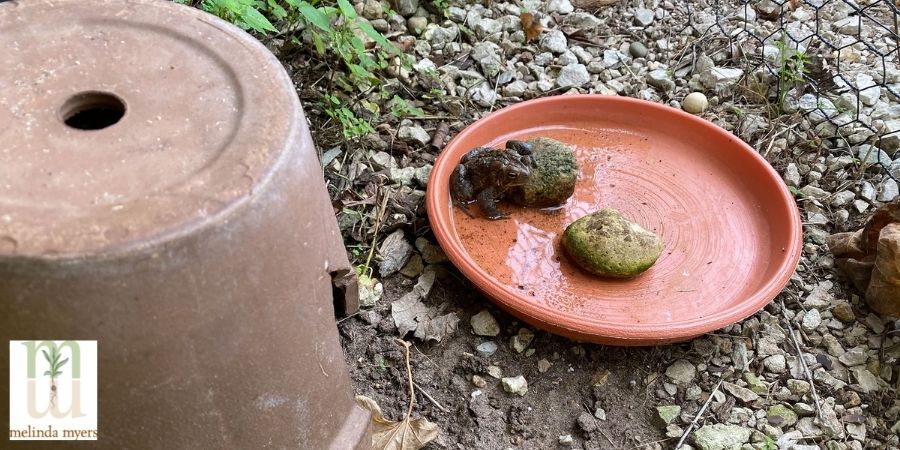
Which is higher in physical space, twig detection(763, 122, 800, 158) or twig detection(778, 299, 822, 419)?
twig detection(763, 122, 800, 158)

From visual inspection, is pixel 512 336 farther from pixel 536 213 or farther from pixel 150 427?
pixel 150 427

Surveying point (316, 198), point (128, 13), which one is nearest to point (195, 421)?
point (316, 198)

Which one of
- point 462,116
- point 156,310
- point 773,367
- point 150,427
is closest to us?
point 156,310

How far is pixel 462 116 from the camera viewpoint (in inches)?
131

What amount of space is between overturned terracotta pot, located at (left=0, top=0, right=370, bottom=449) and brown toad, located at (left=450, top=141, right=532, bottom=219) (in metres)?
1.12

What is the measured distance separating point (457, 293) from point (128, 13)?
4.82 ft

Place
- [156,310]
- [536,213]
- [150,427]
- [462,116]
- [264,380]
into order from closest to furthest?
[156,310] < [150,427] < [264,380] < [536,213] < [462,116]

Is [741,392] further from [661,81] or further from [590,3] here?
[590,3]

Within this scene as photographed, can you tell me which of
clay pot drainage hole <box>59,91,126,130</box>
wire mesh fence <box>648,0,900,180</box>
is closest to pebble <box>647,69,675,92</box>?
wire mesh fence <box>648,0,900,180</box>

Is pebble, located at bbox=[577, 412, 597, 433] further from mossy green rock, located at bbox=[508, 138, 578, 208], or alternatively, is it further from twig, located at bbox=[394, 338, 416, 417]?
mossy green rock, located at bbox=[508, 138, 578, 208]

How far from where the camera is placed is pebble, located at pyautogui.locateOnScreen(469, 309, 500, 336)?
2592mm

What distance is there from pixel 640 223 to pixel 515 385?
86cm

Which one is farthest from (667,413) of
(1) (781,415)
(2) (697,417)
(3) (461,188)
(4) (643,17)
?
(4) (643,17)

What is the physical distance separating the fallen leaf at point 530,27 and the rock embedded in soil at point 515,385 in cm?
190
